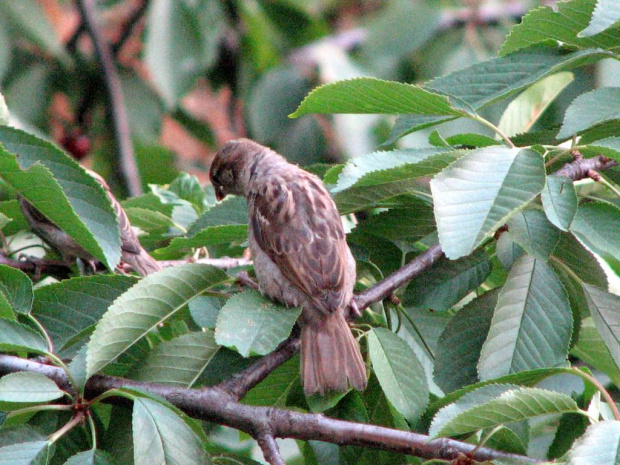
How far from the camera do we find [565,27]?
2.35 m

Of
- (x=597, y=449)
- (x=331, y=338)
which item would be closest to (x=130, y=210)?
(x=331, y=338)

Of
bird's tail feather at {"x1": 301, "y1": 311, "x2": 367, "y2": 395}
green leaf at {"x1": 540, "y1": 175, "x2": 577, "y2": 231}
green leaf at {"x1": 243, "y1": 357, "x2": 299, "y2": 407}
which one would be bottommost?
green leaf at {"x1": 243, "y1": 357, "x2": 299, "y2": 407}

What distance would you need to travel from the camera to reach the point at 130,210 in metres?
2.89

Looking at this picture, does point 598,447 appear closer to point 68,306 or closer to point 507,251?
point 507,251

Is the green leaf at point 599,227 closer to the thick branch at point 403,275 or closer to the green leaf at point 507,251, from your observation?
the green leaf at point 507,251

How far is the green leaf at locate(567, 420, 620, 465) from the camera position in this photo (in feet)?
5.11

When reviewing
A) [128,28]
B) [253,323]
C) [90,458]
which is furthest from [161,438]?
[128,28]

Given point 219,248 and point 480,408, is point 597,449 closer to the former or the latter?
point 480,408

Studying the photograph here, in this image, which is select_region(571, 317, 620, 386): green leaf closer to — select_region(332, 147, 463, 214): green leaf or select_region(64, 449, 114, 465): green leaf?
select_region(332, 147, 463, 214): green leaf

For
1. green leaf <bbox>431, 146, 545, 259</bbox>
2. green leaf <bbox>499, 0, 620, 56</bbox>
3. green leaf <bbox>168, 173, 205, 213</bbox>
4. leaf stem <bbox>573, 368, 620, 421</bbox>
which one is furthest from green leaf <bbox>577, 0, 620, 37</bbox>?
green leaf <bbox>168, 173, 205, 213</bbox>

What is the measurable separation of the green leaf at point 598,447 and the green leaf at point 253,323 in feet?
2.36

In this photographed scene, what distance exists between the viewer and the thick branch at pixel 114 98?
22.2ft

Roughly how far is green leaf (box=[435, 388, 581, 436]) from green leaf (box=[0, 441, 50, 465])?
32.5 inches

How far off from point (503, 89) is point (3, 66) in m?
4.75
